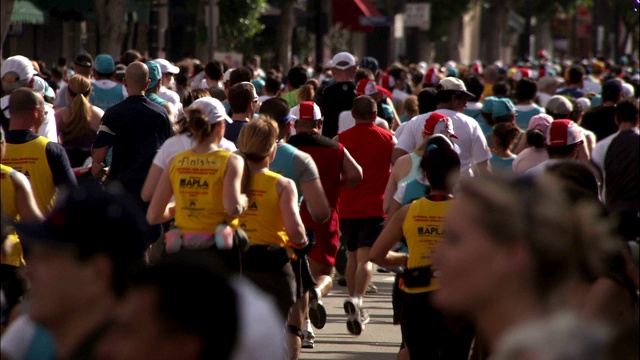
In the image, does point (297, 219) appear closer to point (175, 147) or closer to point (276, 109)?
point (175, 147)

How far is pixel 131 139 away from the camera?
9578 mm

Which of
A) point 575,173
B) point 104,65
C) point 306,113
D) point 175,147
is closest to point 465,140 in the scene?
point 306,113

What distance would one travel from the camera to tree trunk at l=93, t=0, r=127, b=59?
26031 mm

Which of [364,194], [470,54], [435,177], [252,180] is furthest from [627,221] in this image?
[470,54]

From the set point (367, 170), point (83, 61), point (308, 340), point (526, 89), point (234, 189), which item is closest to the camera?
point (234, 189)

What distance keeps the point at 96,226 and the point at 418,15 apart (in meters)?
40.6

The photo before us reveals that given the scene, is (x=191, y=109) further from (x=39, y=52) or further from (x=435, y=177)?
(x=39, y=52)

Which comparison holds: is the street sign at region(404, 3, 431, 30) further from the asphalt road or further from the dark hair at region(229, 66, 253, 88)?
the dark hair at region(229, 66, 253, 88)

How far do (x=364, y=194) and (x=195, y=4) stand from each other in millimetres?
26130

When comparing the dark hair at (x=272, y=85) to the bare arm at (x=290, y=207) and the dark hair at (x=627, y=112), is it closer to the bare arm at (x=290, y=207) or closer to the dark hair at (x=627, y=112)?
the dark hair at (x=627, y=112)

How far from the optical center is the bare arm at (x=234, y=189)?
6977 mm

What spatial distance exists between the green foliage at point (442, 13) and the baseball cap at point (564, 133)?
4487cm

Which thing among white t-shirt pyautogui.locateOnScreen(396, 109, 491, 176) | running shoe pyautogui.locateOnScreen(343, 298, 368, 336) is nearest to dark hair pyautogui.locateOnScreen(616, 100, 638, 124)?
white t-shirt pyautogui.locateOnScreen(396, 109, 491, 176)

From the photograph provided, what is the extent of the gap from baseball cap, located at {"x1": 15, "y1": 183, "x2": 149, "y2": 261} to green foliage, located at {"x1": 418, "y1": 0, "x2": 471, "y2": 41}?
49.7m
